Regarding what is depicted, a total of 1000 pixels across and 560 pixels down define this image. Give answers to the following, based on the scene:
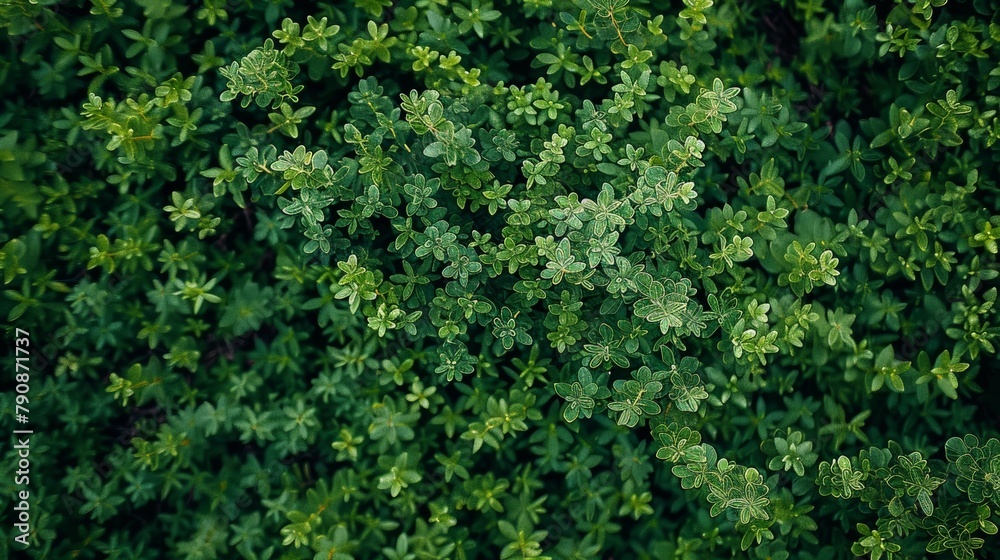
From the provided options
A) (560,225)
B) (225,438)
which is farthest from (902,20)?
(225,438)

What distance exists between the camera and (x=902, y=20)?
3320 mm

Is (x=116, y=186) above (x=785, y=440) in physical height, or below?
above

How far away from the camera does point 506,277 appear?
3287 mm

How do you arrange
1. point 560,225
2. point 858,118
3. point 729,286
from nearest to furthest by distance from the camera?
point 560,225 < point 729,286 < point 858,118

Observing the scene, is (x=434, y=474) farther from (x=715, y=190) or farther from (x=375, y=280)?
(x=715, y=190)

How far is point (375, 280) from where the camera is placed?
312 centimetres

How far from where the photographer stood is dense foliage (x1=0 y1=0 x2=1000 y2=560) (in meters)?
3.10

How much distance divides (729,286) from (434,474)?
1769 millimetres

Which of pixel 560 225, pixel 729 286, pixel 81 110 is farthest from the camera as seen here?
pixel 81 110

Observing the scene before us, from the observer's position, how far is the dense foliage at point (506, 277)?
10.2ft

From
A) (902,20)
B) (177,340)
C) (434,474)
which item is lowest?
(434,474)

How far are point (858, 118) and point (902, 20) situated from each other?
553 mm

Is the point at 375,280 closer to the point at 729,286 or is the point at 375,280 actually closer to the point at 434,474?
the point at 434,474

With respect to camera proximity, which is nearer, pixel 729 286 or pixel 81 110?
pixel 729 286
